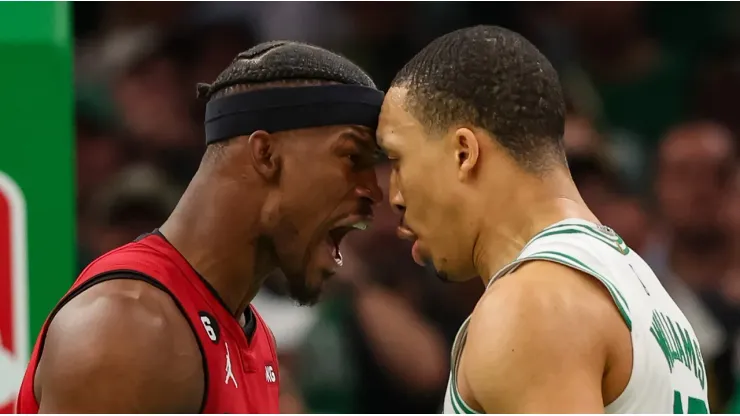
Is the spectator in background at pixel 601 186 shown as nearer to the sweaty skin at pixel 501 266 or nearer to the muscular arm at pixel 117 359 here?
the sweaty skin at pixel 501 266

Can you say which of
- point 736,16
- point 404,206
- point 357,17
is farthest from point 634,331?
point 736,16

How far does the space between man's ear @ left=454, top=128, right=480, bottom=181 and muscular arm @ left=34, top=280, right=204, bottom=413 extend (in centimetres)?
72

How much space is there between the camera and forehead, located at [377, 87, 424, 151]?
2.28 m

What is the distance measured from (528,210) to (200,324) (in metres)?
0.80

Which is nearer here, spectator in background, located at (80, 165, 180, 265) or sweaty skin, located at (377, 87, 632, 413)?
sweaty skin, located at (377, 87, 632, 413)

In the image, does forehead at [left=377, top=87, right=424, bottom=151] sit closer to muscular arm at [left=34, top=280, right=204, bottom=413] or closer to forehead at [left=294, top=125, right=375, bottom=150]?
forehead at [left=294, top=125, right=375, bottom=150]

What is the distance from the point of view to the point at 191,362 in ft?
7.26

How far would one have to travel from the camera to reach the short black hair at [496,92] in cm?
215

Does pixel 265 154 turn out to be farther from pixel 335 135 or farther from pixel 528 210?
pixel 528 210

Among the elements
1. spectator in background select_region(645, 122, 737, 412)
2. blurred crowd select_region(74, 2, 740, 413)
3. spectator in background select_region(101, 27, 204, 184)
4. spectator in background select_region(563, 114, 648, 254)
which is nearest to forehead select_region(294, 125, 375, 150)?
blurred crowd select_region(74, 2, 740, 413)

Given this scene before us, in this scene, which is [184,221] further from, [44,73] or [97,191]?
[97,191]

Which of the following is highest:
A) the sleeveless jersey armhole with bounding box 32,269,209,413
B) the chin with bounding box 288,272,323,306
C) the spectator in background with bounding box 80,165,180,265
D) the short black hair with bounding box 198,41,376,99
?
the short black hair with bounding box 198,41,376,99

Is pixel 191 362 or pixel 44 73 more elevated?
pixel 44 73

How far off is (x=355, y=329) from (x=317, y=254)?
1.73 m
